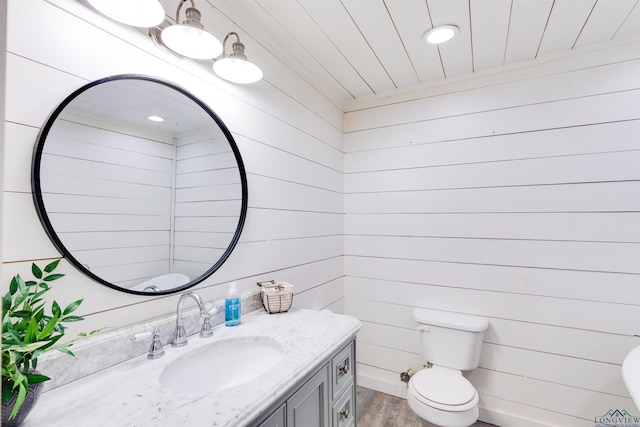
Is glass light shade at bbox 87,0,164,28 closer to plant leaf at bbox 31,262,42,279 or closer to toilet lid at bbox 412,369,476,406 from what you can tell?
plant leaf at bbox 31,262,42,279

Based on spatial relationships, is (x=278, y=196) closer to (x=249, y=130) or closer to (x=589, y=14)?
(x=249, y=130)

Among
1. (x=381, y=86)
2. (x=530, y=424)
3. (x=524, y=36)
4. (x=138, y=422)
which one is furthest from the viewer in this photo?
(x=381, y=86)

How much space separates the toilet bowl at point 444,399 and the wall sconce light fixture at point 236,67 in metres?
1.85

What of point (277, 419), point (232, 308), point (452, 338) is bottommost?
point (452, 338)

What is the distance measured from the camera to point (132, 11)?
1.00 m

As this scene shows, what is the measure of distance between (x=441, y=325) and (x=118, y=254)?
6.14 feet

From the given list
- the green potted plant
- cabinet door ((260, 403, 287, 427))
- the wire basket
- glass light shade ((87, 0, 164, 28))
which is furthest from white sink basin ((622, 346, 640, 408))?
glass light shade ((87, 0, 164, 28))

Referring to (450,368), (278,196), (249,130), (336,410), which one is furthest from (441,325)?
(249,130)

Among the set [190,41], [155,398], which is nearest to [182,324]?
[155,398]

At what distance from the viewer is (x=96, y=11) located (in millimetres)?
1022

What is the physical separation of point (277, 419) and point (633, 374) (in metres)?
1.64

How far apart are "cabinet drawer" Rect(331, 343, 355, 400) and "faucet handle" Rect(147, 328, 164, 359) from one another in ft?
2.11

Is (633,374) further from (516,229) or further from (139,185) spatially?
(139,185)

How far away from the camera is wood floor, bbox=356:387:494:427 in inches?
80.0
